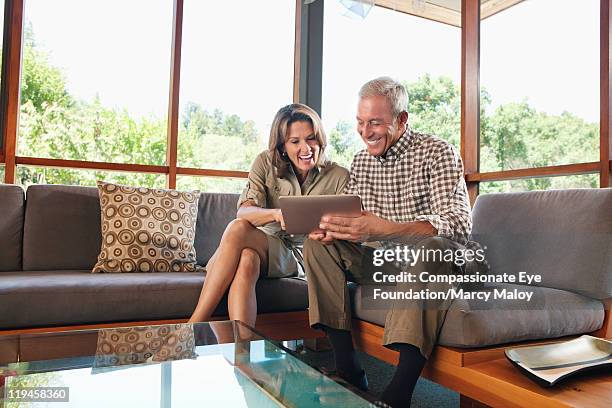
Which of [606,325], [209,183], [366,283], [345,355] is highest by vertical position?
[209,183]

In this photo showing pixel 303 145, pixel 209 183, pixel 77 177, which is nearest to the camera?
pixel 303 145

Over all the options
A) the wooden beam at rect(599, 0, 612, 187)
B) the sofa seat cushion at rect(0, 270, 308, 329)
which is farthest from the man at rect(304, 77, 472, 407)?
the wooden beam at rect(599, 0, 612, 187)

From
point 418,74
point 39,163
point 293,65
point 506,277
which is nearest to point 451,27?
point 418,74

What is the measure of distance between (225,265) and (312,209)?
424 mm

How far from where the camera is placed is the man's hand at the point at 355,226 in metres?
1.73

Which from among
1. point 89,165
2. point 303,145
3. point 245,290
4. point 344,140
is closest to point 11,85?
point 89,165

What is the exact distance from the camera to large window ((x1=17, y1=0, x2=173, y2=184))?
3006 mm

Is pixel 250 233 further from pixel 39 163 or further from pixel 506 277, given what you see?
pixel 39 163

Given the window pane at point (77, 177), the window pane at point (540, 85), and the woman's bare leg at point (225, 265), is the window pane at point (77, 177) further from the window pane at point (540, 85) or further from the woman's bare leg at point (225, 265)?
the window pane at point (540, 85)

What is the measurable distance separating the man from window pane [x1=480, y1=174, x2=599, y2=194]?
3.29ft

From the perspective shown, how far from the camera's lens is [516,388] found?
124 cm

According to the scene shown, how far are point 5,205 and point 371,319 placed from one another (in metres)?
1.73

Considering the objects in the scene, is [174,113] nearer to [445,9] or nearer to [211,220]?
[211,220]

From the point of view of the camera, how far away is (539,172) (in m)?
2.61
